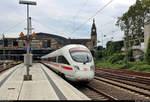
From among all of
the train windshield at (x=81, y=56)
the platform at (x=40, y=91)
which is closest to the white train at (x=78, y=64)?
the train windshield at (x=81, y=56)

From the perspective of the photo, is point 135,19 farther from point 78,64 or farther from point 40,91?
Answer: point 40,91

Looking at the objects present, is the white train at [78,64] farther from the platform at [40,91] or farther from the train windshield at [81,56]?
the platform at [40,91]

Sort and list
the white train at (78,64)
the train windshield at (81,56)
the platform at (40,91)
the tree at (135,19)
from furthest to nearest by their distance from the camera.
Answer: the tree at (135,19), the train windshield at (81,56), the white train at (78,64), the platform at (40,91)

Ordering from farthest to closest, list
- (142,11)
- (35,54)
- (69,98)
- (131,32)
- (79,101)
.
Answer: (35,54) < (131,32) < (142,11) < (69,98) < (79,101)

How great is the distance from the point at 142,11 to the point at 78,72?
42705 millimetres

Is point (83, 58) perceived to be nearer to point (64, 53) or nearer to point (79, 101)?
point (64, 53)

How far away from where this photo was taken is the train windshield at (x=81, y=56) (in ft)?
42.2

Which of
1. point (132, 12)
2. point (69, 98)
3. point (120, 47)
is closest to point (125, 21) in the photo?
point (132, 12)

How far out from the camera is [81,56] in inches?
516

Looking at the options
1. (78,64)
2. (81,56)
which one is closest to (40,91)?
(78,64)

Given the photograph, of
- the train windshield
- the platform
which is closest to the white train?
the train windshield

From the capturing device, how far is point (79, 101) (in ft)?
23.6

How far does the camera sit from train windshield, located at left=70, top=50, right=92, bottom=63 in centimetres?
1287

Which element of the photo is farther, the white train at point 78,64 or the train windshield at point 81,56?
the train windshield at point 81,56
